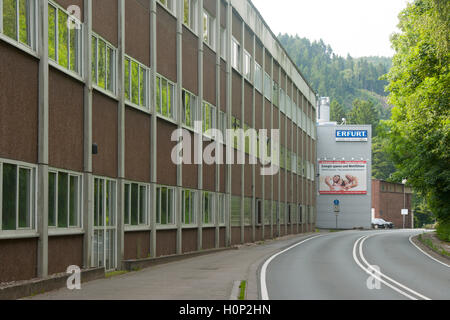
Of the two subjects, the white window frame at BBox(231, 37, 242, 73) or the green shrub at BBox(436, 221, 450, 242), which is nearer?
the white window frame at BBox(231, 37, 242, 73)

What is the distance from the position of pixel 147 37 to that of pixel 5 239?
34.9ft

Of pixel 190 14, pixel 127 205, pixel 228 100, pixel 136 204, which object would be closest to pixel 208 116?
pixel 228 100

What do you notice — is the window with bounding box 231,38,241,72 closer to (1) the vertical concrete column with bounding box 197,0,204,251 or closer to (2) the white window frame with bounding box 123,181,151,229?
(1) the vertical concrete column with bounding box 197,0,204,251

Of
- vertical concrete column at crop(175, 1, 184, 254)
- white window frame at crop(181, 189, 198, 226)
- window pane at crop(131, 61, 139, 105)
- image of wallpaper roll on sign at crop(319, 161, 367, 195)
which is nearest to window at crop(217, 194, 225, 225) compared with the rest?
white window frame at crop(181, 189, 198, 226)

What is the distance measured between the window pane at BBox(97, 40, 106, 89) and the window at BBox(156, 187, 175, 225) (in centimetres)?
554

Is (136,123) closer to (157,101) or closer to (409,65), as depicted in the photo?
(157,101)

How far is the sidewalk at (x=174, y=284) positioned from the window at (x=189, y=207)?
365 centimetres

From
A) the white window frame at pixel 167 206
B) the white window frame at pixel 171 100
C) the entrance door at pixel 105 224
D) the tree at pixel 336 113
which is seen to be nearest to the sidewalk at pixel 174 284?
the entrance door at pixel 105 224

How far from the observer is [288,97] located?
5084 cm

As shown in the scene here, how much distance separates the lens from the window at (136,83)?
2033cm

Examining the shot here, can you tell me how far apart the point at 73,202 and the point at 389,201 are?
3412 inches

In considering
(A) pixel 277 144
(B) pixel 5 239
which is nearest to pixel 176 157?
(B) pixel 5 239

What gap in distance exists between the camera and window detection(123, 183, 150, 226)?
20261 mm
